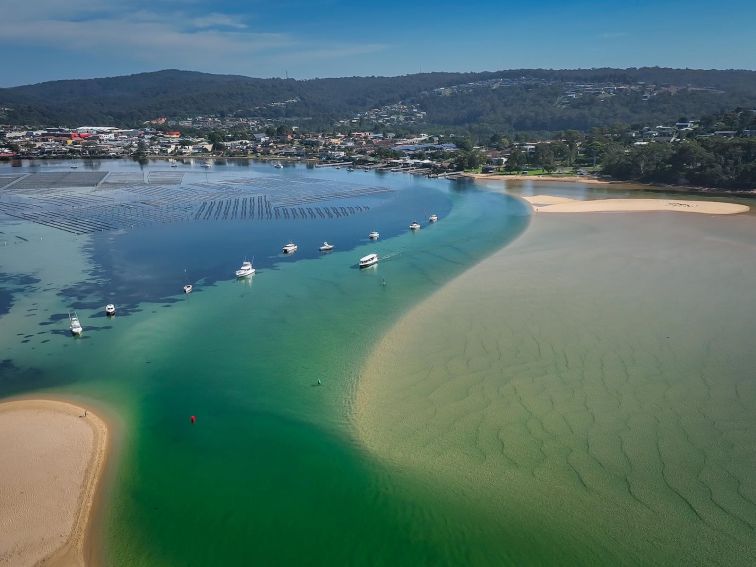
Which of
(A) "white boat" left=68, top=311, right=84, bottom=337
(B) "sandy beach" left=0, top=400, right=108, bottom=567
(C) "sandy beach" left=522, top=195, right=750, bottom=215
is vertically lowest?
(B) "sandy beach" left=0, top=400, right=108, bottom=567

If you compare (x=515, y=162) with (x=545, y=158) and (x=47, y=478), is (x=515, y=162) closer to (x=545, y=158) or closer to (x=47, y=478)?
(x=545, y=158)

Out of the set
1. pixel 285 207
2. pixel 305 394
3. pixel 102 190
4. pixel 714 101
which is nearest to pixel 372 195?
pixel 285 207

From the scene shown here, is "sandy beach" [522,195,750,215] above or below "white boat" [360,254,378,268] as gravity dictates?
above

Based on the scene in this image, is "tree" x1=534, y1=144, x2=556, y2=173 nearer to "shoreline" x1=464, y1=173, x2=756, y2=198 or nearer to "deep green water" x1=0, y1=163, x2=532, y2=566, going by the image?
"shoreline" x1=464, y1=173, x2=756, y2=198

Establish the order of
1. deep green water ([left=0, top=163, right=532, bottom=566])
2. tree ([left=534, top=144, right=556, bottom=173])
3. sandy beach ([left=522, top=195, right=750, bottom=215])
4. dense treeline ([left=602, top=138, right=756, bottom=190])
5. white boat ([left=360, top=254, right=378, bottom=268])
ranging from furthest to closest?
tree ([left=534, top=144, right=556, bottom=173]), dense treeline ([left=602, top=138, right=756, bottom=190]), sandy beach ([left=522, top=195, right=750, bottom=215]), white boat ([left=360, top=254, right=378, bottom=268]), deep green water ([left=0, top=163, right=532, bottom=566])

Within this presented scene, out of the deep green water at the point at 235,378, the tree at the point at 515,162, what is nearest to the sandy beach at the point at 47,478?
the deep green water at the point at 235,378

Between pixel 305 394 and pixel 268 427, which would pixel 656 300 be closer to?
pixel 305 394

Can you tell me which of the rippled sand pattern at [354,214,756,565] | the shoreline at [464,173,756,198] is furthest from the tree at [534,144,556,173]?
the rippled sand pattern at [354,214,756,565]
